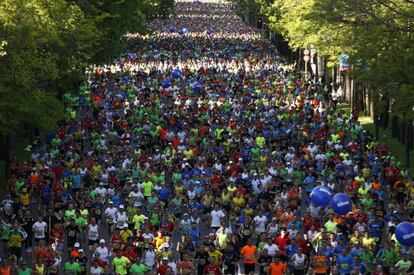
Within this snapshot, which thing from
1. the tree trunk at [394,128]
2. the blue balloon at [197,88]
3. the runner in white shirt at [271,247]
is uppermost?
the runner in white shirt at [271,247]

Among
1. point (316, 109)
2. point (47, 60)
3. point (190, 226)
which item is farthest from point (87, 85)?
point (190, 226)

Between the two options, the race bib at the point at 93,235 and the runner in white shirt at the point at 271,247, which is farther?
the race bib at the point at 93,235

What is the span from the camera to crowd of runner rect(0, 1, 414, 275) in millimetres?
25141

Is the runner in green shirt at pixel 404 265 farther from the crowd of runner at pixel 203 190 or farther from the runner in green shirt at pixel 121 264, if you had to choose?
the runner in green shirt at pixel 121 264

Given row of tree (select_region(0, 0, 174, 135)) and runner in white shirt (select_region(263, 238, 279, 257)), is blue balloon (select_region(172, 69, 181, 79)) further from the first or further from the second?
runner in white shirt (select_region(263, 238, 279, 257))

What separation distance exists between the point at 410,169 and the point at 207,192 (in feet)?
40.7

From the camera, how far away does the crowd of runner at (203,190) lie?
25.1 m

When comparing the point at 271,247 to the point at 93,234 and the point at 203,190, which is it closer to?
the point at 93,234

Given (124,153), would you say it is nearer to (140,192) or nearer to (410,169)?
(140,192)

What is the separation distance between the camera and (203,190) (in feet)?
108

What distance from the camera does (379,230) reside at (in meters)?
27.9

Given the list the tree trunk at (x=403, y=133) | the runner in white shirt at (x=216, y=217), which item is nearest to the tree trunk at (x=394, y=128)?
the tree trunk at (x=403, y=133)

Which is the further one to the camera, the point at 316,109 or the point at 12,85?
the point at 316,109

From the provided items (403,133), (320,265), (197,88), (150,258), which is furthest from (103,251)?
(197,88)
